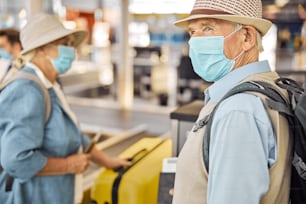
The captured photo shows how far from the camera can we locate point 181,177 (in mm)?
975

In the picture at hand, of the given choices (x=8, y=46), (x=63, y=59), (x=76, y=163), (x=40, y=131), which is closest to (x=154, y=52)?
(x=8, y=46)

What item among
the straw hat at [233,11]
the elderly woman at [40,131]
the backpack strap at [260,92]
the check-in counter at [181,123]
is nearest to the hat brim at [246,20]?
the straw hat at [233,11]

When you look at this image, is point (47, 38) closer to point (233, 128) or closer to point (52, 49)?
point (52, 49)

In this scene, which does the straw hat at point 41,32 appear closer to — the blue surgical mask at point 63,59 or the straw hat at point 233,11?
the blue surgical mask at point 63,59

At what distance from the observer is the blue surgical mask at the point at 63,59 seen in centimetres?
169

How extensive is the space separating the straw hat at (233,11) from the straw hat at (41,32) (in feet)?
2.71

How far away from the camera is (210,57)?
1.06 meters

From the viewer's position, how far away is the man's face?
Result: 3.31 feet

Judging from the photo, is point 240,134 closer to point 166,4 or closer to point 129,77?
point 129,77

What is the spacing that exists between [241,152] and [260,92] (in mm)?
166

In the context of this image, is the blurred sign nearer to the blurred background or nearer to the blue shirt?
the blurred background

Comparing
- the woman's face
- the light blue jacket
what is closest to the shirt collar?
the light blue jacket

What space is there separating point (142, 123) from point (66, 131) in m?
2.75

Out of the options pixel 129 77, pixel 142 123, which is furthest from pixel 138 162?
pixel 129 77
